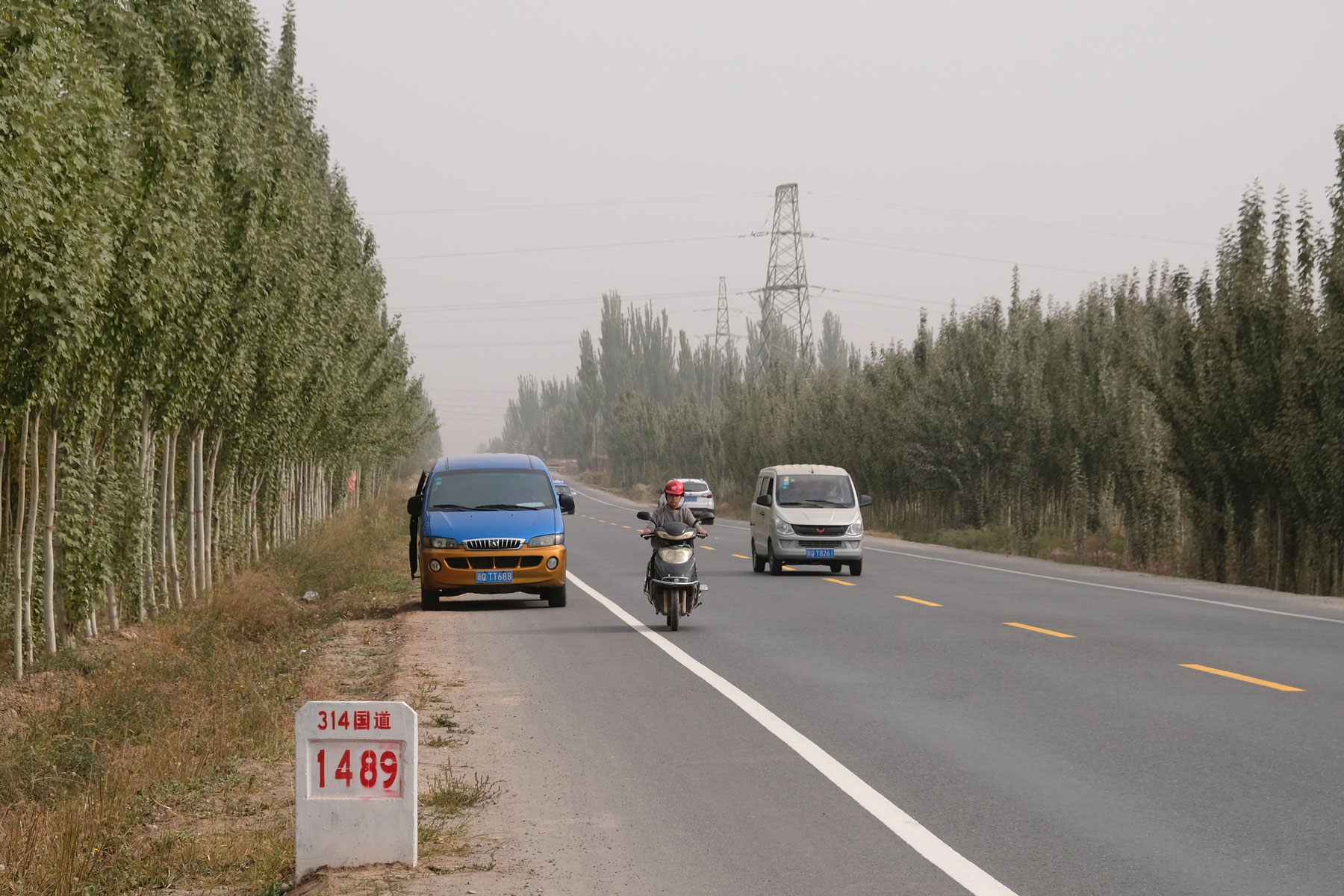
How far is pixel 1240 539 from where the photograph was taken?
96.0 ft

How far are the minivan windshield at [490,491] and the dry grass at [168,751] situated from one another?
5.62ft

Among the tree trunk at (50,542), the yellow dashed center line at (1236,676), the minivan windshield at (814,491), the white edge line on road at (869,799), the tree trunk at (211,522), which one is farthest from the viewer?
the minivan windshield at (814,491)

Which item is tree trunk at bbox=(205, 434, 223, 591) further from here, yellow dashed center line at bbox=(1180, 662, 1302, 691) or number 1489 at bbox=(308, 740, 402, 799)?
number 1489 at bbox=(308, 740, 402, 799)

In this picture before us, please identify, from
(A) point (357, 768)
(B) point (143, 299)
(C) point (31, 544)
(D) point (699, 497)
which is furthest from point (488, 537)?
(D) point (699, 497)

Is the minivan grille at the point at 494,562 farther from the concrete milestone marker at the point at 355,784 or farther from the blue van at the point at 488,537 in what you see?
the concrete milestone marker at the point at 355,784

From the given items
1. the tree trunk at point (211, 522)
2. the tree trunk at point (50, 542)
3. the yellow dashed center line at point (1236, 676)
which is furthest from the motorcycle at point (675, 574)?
the tree trunk at point (211, 522)

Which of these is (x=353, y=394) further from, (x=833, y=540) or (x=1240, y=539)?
(x=1240, y=539)

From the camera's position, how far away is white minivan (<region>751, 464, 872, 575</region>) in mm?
27109

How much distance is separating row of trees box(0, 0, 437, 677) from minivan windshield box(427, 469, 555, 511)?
3.29 m

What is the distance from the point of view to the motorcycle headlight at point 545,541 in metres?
20.0

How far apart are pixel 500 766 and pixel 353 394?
3022 cm

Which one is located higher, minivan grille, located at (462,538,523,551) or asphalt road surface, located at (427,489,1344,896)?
A: minivan grille, located at (462,538,523,551)

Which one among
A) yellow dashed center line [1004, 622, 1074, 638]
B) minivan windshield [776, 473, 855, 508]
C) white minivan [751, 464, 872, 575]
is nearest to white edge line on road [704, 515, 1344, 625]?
white minivan [751, 464, 872, 575]

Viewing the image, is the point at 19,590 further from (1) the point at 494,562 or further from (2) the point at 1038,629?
(2) the point at 1038,629
